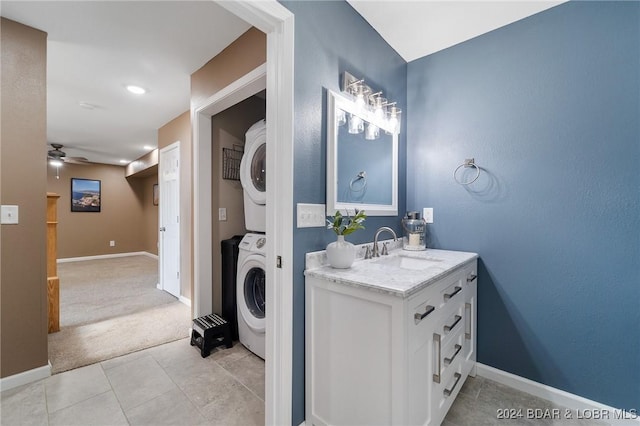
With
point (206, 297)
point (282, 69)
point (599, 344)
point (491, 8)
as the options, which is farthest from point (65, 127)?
point (599, 344)

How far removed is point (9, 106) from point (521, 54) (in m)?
3.34

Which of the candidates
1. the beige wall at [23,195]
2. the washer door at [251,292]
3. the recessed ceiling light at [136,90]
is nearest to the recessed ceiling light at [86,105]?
the recessed ceiling light at [136,90]

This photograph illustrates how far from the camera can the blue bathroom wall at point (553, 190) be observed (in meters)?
1.48

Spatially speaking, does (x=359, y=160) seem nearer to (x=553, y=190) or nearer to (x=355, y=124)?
(x=355, y=124)

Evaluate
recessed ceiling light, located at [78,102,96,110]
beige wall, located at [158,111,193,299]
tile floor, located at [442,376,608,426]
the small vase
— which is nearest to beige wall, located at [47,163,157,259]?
recessed ceiling light, located at [78,102,96,110]

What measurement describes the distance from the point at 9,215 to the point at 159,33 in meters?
1.56

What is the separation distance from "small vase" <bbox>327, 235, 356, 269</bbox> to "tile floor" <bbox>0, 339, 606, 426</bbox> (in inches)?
38.3

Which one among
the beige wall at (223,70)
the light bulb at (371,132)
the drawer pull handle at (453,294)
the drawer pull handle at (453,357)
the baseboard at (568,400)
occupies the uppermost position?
the beige wall at (223,70)

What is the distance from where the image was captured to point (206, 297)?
2.49 m

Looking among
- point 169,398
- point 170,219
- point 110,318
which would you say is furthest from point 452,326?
point 170,219

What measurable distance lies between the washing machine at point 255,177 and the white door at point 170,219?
5.54 ft

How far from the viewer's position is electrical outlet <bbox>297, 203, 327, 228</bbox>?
138 cm

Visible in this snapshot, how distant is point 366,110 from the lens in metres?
1.83

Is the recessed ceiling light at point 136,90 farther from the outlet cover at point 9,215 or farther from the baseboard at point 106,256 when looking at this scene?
the baseboard at point 106,256
